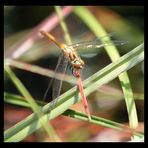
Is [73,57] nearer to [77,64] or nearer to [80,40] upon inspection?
[77,64]

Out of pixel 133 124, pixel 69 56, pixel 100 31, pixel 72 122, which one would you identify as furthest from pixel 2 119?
pixel 133 124

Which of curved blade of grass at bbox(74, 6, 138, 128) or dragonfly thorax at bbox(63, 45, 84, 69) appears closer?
curved blade of grass at bbox(74, 6, 138, 128)

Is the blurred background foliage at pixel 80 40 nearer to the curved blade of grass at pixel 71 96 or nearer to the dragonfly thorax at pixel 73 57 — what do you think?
the dragonfly thorax at pixel 73 57

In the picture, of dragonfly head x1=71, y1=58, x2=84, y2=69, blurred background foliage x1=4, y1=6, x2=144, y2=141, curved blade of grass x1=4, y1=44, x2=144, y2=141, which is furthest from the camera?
blurred background foliage x1=4, y1=6, x2=144, y2=141

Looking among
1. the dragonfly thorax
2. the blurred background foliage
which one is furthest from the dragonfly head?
the blurred background foliage

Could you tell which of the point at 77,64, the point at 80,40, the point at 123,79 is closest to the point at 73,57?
the point at 77,64

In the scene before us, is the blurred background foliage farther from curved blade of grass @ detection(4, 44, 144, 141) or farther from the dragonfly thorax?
curved blade of grass @ detection(4, 44, 144, 141)
